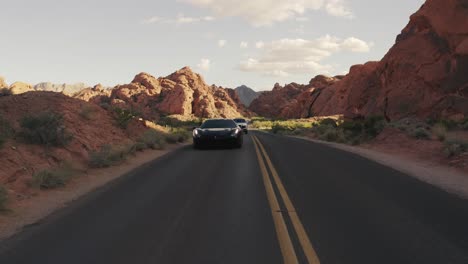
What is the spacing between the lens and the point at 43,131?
515 inches

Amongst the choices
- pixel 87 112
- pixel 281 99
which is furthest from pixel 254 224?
pixel 281 99

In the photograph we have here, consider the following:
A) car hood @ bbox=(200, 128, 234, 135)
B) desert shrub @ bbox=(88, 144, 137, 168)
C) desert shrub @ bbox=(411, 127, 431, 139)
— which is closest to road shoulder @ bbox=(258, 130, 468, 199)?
desert shrub @ bbox=(411, 127, 431, 139)

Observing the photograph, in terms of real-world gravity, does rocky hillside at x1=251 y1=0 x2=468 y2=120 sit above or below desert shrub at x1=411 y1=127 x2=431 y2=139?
above

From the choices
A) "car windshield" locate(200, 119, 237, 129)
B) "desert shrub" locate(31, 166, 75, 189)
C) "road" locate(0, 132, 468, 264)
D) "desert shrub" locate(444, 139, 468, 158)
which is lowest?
"road" locate(0, 132, 468, 264)

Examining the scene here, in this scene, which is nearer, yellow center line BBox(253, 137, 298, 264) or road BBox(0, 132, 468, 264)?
yellow center line BBox(253, 137, 298, 264)

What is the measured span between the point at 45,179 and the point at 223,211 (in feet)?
15.8

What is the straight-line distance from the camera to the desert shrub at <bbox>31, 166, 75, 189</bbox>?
9336mm

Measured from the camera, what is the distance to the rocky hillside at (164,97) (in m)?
98.3

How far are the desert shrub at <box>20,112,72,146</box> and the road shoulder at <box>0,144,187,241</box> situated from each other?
1.94 metres

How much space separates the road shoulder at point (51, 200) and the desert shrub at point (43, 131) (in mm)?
1941

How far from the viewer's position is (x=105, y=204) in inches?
303

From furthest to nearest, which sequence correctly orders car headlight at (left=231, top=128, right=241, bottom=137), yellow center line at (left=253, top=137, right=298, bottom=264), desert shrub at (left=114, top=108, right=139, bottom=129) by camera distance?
desert shrub at (left=114, top=108, right=139, bottom=129), car headlight at (left=231, top=128, right=241, bottom=137), yellow center line at (left=253, top=137, right=298, bottom=264)

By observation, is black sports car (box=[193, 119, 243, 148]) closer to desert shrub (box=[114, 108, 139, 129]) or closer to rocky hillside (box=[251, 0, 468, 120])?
desert shrub (box=[114, 108, 139, 129])

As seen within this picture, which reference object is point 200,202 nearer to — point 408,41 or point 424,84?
point 424,84
